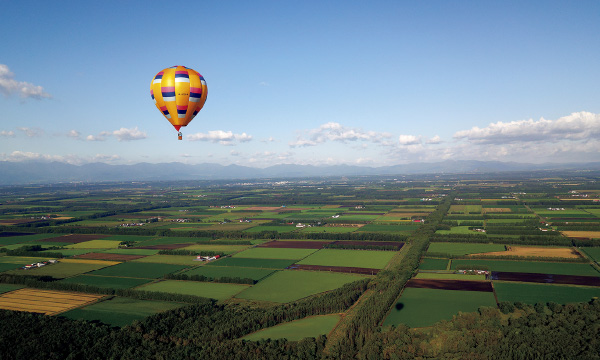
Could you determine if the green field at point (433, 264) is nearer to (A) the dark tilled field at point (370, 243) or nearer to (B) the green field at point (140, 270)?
(A) the dark tilled field at point (370, 243)

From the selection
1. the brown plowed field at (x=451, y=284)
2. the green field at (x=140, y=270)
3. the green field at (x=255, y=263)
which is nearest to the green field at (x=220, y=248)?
the green field at (x=255, y=263)

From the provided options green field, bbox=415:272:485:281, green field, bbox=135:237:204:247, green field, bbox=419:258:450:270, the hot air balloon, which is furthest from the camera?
green field, bbox=135:237:204:247

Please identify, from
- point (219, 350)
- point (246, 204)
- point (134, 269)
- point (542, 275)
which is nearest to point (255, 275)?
point (134, 269)

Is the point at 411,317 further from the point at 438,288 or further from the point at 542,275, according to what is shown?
the point at 542,275

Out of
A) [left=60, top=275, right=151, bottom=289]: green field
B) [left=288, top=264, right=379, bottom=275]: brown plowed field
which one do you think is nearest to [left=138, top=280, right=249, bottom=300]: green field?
[left=60, top=275, right=151, bottom=289]: green field

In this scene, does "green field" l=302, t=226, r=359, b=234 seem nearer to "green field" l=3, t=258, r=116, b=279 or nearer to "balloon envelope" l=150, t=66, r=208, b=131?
"green field" l=3, t=258, r=116, b=279
